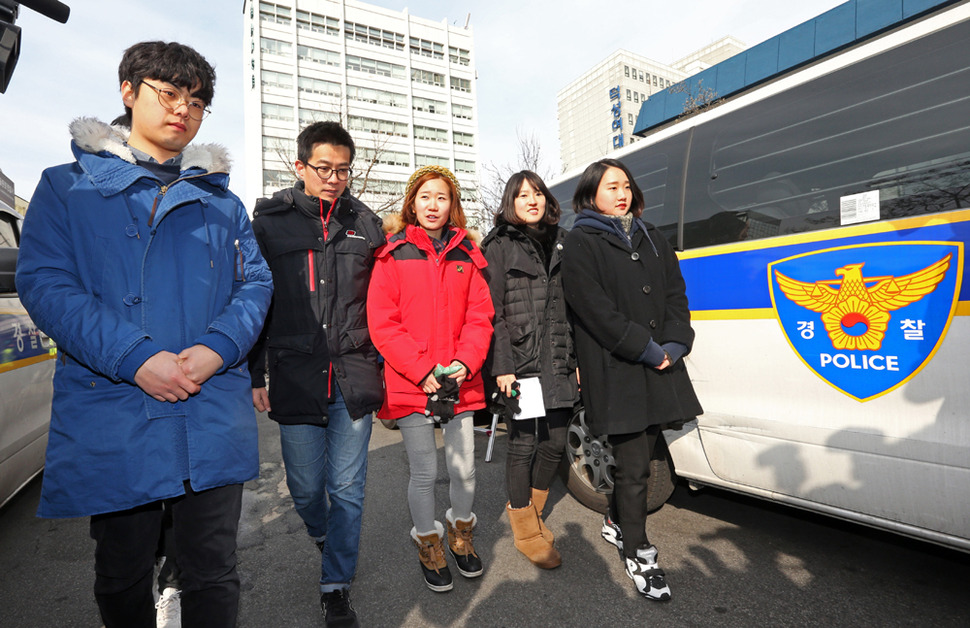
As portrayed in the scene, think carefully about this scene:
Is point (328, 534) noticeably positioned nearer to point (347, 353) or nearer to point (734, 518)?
point (347, 353)

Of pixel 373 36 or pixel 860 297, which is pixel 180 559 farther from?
pixel 373 36

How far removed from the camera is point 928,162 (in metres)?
1.83

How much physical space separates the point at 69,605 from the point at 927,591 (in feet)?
11.8

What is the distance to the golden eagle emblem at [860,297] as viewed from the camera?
179cm

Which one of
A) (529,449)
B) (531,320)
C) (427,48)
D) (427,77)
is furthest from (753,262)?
(427,48)

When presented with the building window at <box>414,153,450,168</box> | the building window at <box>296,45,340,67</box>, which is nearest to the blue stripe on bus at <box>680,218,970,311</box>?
the building window at <box>414,153,450,168</box>

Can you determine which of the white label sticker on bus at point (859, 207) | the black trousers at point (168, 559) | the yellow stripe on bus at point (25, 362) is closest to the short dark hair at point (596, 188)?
the white label sticker on bus at point (859, 207)

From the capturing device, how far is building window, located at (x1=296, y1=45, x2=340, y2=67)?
4612 cm

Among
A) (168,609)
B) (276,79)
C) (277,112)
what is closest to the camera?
(168,609)

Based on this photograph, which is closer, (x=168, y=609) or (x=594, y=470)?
(x=168, y=609)

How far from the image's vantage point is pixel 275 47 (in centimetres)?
4525

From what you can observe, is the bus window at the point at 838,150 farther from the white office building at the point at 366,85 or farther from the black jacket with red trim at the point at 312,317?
the white office building at the point at 366,85

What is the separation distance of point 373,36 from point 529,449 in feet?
185

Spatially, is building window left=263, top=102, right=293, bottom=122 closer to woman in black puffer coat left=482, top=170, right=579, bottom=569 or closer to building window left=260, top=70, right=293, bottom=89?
building window left=260, top=70, right=293, bottom=89
